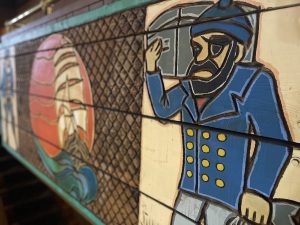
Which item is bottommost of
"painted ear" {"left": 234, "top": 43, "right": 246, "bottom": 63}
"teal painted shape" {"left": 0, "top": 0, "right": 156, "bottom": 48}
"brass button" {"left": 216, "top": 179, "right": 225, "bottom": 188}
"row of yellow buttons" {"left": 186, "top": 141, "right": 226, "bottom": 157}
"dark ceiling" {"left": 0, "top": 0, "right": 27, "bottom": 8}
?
"brass button" {"left": 216, "top": 179, "right": 225, "bottom": 188}

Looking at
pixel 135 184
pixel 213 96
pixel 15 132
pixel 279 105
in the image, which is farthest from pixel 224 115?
pixel 15 132

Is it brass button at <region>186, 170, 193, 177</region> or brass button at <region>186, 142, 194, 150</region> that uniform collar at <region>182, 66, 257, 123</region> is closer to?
brass button at <region>186, 142, 194, 150</region>

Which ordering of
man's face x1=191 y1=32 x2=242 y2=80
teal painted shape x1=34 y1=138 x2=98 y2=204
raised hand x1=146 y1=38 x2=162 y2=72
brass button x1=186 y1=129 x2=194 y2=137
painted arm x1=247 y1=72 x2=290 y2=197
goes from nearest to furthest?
painted arm x1=247 y1=72 x2=290 y2=197, man's face x1=191 y1=32 x2=242 y2=80, brass button x1=186 y1=129 x2=194 y2=137, raised hand x1=146 y1=38 x2=162 y2=72, teal painted shape x1=34 y1=138 x2=98 y2=204

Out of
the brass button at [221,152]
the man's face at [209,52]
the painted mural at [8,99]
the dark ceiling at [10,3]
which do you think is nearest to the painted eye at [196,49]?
the man's face at [209,52]

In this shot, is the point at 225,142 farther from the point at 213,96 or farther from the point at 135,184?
the point at 135,184

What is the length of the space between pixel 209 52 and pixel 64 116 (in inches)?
49.4

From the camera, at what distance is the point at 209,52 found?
86 cm

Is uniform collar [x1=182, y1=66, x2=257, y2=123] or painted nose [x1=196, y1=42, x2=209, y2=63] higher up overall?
painted nose [x1=196, y1=42, x2=209, y2=63]

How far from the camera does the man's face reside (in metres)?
0.83

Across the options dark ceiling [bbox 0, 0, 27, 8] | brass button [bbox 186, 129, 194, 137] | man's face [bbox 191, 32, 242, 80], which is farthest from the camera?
dark ceiling [bbox 0, 0, 27, 8]

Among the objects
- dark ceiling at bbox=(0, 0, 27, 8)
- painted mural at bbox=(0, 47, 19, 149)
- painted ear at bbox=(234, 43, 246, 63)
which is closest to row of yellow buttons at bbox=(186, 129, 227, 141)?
painted ear at bbox=(234, 43, 246, 63)

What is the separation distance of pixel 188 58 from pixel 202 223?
0.59m
